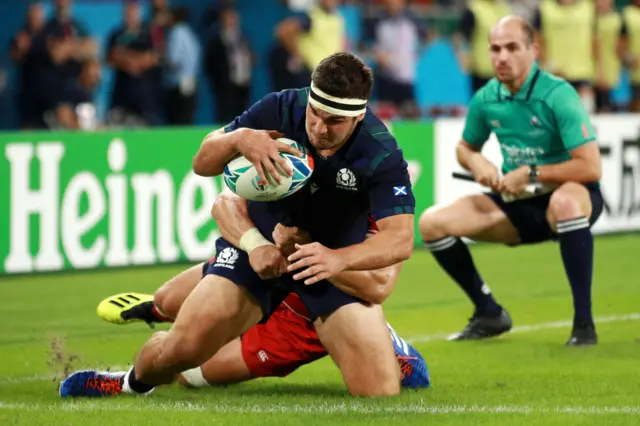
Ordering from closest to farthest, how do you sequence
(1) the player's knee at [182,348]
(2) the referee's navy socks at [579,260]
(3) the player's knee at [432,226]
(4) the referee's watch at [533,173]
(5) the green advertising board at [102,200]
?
(1) the player's knee at [182,348]
(2) the referee's navy socks at [579,260]
(4) the referee's watch at [533,173]
(3) the player's knee at [432,226]
(5) the green advertising board at [102,200]

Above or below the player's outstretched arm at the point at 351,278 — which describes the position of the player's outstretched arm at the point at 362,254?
above

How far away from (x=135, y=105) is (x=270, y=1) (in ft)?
11.4

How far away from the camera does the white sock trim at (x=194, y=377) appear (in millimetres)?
6938

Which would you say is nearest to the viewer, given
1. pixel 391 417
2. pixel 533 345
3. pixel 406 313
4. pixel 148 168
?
pixel 391 417

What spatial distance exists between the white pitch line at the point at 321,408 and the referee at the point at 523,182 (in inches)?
90.1

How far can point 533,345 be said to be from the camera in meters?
8.48

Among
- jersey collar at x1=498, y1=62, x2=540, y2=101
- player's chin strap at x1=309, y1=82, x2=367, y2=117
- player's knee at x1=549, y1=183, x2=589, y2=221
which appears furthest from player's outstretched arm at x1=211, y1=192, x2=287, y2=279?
jersey collar at x1=498, y1=62, x2=540, y2=101

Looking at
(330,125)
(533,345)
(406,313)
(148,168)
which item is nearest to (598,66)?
(148,168)

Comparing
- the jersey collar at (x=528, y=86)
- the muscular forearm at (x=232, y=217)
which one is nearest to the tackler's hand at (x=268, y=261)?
the muscular forearm at (x=232, y=217)

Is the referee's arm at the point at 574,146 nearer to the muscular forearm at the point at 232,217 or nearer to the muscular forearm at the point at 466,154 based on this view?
the muscular forearm at the point at 466,154

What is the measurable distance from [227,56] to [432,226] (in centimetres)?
846

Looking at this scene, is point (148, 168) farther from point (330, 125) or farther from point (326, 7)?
point (330, 125)

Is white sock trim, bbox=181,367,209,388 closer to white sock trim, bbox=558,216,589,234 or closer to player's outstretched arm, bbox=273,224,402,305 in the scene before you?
player's outstretched arm, bbox=273,224,402,305

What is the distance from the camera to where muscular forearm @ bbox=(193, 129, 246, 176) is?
626 cm
